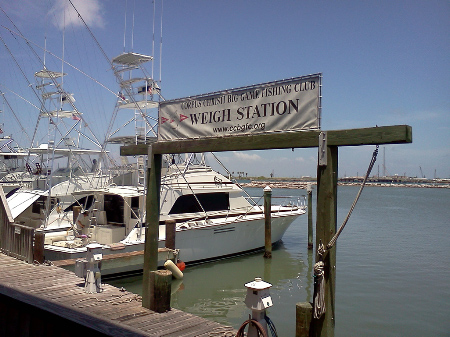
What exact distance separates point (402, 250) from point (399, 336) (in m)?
11.0

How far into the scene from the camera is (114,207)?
47.7 ft

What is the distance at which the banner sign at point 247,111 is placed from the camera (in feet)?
15.2

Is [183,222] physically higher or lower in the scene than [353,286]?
higher

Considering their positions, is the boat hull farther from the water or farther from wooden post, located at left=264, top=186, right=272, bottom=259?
wooden post, located at left=264, top=186, right=272, bottom=259

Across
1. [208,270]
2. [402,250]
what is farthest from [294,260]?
[402,250]

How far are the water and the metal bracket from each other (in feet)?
17.5

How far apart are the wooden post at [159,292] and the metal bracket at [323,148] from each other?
3.27m

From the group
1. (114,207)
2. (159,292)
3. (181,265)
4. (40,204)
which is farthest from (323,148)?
(40,204)

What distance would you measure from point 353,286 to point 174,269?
560 centimetres

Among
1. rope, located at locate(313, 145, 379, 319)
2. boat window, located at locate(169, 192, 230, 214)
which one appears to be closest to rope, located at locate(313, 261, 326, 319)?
rope, located at locate(313, 145, 379, 319)

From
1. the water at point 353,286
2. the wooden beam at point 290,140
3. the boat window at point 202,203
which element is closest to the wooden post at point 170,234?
the water at point 353,286

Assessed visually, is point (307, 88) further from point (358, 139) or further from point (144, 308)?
point (144, 308)

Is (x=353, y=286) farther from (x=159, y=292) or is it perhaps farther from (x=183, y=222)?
(x=159, y=292)

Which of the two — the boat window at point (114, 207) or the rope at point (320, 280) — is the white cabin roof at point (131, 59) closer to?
the boat window at point (114, 207)
